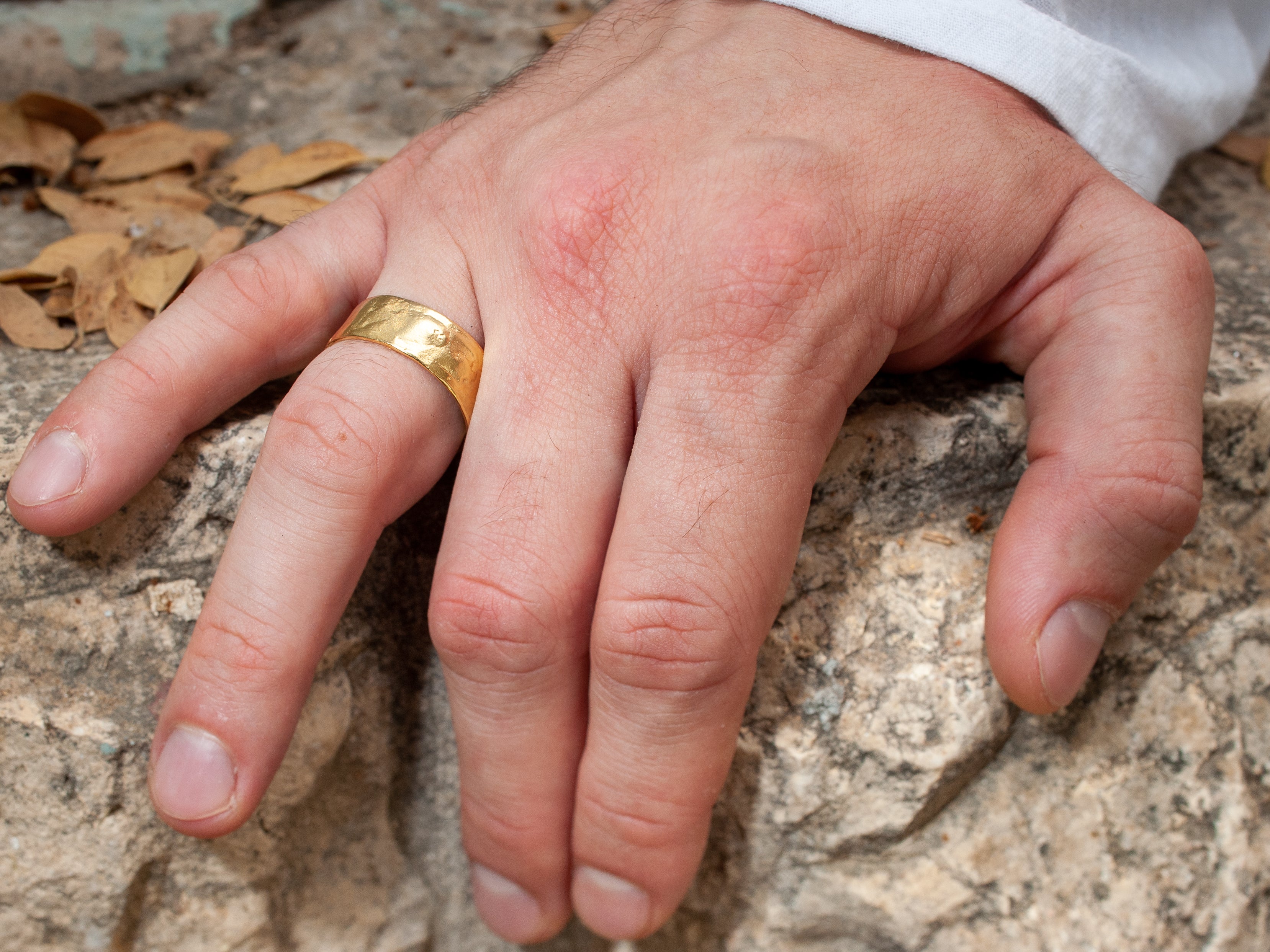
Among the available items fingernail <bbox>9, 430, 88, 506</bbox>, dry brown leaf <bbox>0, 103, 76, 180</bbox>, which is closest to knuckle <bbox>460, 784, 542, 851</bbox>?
fingernail <bbox>9, 430, 88, 506</bbox>

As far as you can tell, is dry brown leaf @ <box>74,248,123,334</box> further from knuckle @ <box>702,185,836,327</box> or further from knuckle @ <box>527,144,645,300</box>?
knuckle @ <box>702,185,836,327</box>

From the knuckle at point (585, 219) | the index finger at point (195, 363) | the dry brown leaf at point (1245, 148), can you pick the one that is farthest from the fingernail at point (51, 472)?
the dry brown leaf at point (1245, 148)

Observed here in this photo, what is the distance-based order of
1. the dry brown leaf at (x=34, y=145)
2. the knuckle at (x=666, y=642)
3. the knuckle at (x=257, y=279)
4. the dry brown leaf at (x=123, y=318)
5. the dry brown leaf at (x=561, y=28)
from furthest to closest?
the dry brown leaf at (x=561, y=28) < the dry brown leaf at (x=34, y=145) < the dry brown leaf at (x=123, y=318) < the knuckle at (x=257, y=279) < the knuckle at (x=666, y=642)

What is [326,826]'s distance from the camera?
101cm

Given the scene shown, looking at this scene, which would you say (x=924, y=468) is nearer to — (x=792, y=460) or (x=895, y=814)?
(x=792, y=460)

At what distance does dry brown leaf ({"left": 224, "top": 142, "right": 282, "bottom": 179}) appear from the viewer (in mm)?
1252

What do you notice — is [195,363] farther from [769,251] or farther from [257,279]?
[769,251]

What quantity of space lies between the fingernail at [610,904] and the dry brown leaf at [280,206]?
78 centimetres

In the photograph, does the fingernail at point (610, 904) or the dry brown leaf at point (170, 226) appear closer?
the fingernail at point (610, 904)

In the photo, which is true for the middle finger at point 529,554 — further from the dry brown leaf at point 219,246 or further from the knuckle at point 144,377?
the dry brown leaf at point 219,246

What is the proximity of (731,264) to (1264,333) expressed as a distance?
63cm

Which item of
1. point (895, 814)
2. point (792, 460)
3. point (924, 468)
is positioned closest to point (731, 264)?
point (792, 460)

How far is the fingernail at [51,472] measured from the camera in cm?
77

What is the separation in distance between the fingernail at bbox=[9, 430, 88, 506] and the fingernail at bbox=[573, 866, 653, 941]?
525 mm
